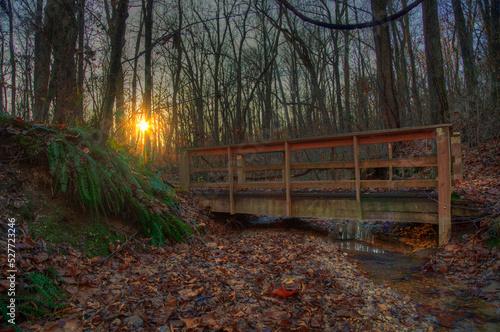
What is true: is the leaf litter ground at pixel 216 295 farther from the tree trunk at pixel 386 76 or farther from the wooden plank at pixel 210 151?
the tree trunk at pixel 386 76

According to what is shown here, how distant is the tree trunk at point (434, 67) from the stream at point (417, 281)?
3.67 meters

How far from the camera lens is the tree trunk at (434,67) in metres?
7.31

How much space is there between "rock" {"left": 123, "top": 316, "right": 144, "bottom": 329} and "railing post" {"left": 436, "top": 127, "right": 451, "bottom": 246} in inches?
202

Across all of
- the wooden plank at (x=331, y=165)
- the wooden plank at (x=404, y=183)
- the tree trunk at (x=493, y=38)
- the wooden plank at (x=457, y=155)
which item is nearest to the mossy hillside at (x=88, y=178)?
the wooden plank at (x=331, y=165)

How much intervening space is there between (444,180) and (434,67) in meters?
4.18

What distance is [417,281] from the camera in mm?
3996

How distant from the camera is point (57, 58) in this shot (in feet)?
17.5

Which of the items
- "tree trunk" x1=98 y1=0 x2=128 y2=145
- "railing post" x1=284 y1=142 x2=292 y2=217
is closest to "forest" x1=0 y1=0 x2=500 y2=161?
"tree trunk" x1=98 y1=0 x2=128 y2=145

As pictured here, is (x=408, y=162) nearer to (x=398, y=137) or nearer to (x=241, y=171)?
(x=398, y=137)

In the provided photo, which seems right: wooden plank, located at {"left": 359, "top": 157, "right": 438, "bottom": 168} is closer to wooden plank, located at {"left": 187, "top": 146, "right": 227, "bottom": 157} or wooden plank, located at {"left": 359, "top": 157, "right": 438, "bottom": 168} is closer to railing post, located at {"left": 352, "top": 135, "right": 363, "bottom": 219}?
railing post, located at {"left": 352, "top": 135, "right": 363, "bottom": 219}

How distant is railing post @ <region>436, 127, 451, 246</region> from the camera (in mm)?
4883

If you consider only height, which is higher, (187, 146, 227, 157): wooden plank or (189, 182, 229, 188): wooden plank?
(187, 146, 227, 157): wooden plank

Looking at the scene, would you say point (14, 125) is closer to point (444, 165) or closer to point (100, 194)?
point (100, 194)

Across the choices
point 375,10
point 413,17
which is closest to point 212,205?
point 375,10
